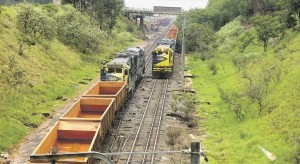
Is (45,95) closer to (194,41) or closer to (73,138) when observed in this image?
(73,138)

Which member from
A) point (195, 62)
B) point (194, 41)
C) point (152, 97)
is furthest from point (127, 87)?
point (194, 41)

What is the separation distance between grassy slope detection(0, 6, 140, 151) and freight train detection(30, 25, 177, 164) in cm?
316

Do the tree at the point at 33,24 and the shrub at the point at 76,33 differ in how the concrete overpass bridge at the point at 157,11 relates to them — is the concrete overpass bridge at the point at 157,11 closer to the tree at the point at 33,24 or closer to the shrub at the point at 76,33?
the shrub at the point at 76,33

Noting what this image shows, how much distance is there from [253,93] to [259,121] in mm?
2355

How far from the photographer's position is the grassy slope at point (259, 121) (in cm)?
1933

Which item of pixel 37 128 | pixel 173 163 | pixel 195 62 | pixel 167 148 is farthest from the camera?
pixel 195 62

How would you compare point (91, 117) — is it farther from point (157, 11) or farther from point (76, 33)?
point (157, 11)

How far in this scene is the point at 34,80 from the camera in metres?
30.9

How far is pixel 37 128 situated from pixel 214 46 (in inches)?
1416

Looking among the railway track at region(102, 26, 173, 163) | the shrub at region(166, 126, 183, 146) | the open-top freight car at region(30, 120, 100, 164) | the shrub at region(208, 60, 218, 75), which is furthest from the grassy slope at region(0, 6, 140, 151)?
the shrub at region(208, 60, 218, 75)

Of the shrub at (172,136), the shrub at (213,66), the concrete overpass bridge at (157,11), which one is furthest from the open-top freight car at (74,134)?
the concrete overpass bridge at (157,11)

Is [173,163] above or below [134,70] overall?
below

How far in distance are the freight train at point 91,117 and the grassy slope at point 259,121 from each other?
5699 millimetres

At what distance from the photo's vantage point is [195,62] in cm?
5309
